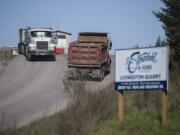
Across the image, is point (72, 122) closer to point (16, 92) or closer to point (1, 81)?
point (16, 92)

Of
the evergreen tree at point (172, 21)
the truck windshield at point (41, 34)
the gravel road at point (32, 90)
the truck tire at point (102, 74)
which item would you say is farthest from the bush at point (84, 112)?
Answer: the truck windshield at point (41, 34)

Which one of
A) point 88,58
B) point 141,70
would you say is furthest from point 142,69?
point 88,58

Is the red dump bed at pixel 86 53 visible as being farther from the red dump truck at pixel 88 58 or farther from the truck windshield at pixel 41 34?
the truck windshield at pixel 41 34

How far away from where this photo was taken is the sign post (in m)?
12.7

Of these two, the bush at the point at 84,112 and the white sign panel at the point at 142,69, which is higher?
the white sign panel at the point at 142,69

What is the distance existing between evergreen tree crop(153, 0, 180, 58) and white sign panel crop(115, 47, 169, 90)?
13.7 m

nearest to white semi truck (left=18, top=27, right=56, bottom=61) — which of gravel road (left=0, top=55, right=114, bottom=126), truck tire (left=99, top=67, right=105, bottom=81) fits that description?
gravel road (left=0, top=55, right=114, bottom=126)

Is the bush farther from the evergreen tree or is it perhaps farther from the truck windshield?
the truck windshield

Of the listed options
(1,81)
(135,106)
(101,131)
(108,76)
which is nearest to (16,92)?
(1,81)

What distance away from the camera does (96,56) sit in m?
31.3

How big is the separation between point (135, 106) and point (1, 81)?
20044mm

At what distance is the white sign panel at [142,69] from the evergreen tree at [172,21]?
13.7 m

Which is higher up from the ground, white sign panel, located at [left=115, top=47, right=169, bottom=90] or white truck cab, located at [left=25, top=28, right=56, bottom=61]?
white truck cab, located at [left=25, top=28, right=56, bottom=61]

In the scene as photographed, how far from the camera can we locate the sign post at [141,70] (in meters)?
12.7
